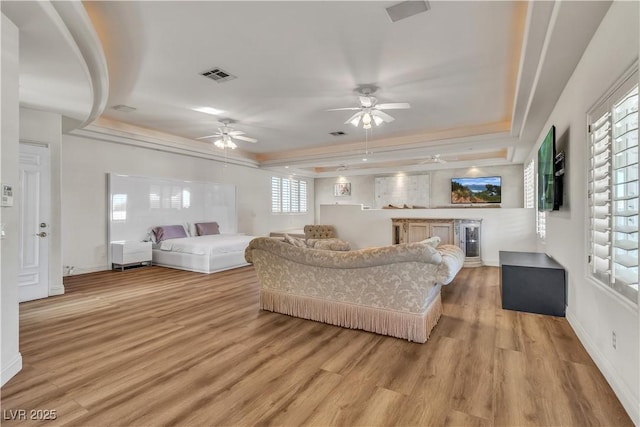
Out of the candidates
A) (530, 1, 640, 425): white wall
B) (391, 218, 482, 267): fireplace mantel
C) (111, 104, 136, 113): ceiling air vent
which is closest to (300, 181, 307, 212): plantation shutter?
(391, 218, 482, 267): fireplace mantel

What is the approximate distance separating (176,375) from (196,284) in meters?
3.05

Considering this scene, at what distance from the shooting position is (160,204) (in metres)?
7.18

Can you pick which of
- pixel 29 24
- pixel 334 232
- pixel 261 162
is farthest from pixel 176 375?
pixel 261 162

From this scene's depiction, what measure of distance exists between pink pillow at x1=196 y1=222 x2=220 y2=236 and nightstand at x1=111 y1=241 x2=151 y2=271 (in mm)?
1409

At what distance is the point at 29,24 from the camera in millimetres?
2385

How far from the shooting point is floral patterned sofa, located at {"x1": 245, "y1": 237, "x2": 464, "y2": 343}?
9.42ft

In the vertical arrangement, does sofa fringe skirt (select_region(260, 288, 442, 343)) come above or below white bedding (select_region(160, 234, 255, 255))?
below

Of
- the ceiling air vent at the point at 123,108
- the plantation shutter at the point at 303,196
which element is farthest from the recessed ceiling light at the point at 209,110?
the plantation shutter at the point at 303,196

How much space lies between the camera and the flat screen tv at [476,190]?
9555mm

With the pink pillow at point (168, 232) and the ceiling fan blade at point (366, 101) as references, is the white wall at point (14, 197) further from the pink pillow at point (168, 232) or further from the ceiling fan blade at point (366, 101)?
the pink pillow at point (168, 232)

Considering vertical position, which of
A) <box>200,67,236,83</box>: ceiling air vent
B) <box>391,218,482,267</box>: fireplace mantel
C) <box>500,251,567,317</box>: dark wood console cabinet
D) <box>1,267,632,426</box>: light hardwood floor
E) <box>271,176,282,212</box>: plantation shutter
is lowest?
<box>1,267,632,426</box>: light hardwood floor

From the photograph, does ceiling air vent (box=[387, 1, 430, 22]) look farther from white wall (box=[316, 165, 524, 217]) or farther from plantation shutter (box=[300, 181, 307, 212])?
plantation shutter (box=[300, 181, 307, 212])

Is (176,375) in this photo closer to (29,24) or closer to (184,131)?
(29,24)

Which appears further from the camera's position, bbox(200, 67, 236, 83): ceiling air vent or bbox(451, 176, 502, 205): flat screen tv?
bbox(451, 176, 502, 205): flat screen tv
